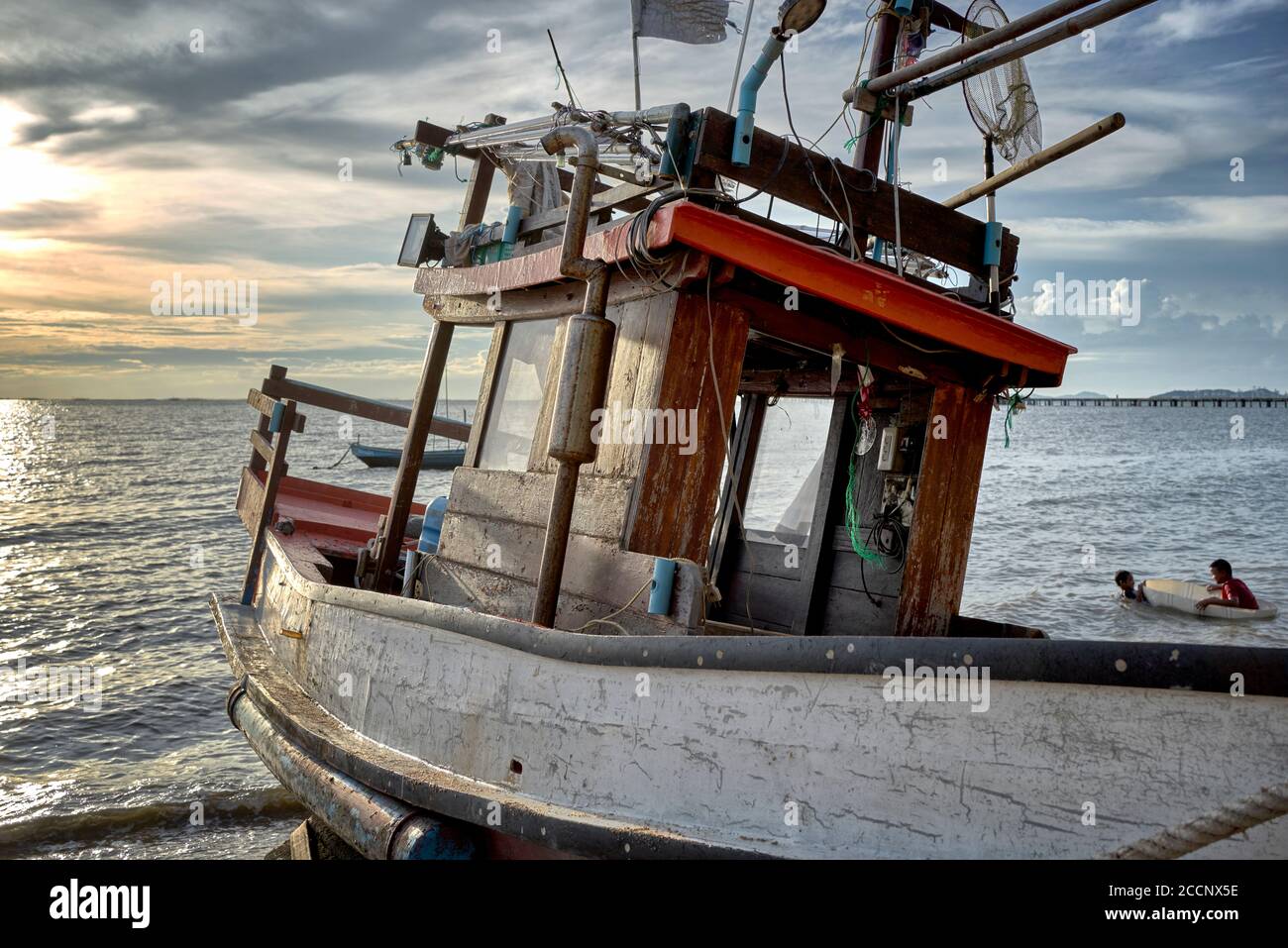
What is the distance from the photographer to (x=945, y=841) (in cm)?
305

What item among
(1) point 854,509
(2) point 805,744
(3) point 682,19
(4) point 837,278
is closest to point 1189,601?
(1) point 854,509

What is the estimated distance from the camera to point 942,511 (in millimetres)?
5891

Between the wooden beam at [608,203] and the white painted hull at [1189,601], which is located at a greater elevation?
the wooden beam at [608,203]

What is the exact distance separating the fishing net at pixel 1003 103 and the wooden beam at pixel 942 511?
170 cm

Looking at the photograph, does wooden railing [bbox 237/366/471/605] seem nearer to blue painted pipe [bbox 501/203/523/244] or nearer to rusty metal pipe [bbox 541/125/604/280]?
blue painted pipe [bbox 501/203/523/244]

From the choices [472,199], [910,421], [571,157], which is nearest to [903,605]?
[910,421]

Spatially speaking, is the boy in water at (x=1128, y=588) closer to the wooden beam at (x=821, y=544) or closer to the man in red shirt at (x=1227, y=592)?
the man in red shirt at (x=1227, y=592)

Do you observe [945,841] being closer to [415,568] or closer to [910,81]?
[415,568]

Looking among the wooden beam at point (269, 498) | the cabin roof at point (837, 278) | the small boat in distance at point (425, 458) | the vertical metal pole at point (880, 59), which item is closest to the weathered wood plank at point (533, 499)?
the cabin roof at point (837, 278)

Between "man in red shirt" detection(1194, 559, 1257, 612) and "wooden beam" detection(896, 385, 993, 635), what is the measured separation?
13741mm

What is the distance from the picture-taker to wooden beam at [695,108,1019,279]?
187 inches

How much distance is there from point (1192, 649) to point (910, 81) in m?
4.48

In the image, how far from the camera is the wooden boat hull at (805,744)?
2.73 m

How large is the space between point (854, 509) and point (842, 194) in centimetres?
213
